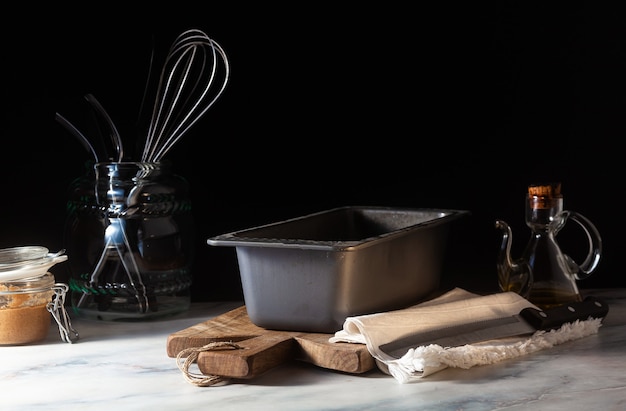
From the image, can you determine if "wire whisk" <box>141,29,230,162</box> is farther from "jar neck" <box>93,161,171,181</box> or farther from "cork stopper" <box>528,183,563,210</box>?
"cork stopper" <box>528,183,563,210</box>

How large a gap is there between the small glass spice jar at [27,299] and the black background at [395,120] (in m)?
0.21

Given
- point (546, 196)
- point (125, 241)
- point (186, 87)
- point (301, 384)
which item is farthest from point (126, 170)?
point (546, 196)

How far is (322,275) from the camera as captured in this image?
3.20 ft

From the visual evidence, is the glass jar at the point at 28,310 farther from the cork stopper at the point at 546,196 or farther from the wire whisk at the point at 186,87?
the cork stopper at the point at 546,196

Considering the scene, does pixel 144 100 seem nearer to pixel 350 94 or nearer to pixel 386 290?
pixel 350 94

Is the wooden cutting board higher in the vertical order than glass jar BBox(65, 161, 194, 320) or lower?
lower

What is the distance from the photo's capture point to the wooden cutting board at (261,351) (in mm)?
895

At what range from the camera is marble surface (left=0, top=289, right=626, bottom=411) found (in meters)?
0.84

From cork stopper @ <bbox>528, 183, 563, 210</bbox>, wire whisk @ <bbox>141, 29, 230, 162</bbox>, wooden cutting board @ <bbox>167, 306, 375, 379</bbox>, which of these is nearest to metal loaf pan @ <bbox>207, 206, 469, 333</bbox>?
wooden cutting board @ <bbox>167, 306, 375, 379</bbox>

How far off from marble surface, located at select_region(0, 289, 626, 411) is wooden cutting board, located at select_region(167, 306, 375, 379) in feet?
0.05

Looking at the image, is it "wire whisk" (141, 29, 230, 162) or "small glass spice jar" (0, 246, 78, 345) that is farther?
"wire whisk" (141, 29, 230, 162)

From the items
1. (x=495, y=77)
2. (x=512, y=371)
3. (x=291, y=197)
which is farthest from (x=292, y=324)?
(x=495, y=77)

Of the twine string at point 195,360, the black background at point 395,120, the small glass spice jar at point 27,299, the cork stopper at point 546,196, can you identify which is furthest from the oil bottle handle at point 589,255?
the small glass spice jar at point 27,299

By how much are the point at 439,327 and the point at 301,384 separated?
17 cm
